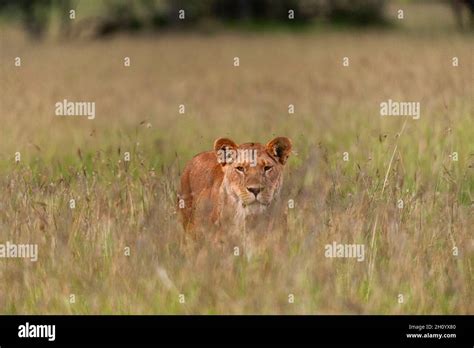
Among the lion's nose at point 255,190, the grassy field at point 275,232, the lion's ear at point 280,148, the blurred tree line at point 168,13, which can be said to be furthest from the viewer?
the blurred tree line at point 168,13

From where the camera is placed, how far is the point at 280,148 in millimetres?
7598

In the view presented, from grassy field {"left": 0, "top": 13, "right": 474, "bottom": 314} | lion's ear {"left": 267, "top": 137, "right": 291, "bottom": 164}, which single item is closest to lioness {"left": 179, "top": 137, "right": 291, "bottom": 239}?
lion's ear {"left": 267, "top": 137, "right": 291, "bottom": 164}

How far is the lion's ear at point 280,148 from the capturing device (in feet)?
24.8

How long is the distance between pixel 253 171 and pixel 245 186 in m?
0.12

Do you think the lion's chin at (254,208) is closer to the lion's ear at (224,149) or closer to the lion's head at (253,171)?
the lion's head at (253,171)

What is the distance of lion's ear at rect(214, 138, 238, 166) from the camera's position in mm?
7559

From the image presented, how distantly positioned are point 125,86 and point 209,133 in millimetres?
9008

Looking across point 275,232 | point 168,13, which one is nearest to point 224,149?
point 275,232

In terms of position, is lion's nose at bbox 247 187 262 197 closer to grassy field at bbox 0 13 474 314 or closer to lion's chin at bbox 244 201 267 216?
lion's chin at bbox 244 201 267 216

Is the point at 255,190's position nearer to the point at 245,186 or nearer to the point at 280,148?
the point at 245,186

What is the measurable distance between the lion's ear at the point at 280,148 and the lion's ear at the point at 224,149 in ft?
0.87

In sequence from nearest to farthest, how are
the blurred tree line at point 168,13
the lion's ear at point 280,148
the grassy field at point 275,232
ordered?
the grassy field at point 275,232
the lion's ear at point 280,148
the blurred tree line at point 168,13

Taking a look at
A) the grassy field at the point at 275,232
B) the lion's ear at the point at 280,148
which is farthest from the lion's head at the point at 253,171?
the grassy field at the point at 275,232
